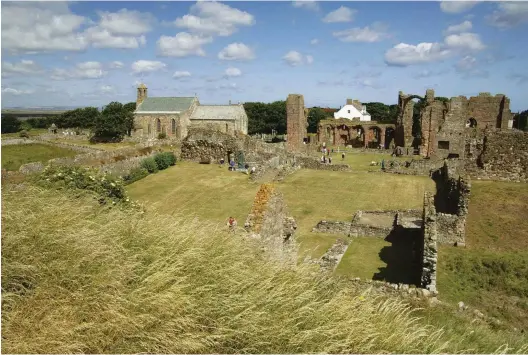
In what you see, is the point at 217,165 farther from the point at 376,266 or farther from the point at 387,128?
the point at 387,128

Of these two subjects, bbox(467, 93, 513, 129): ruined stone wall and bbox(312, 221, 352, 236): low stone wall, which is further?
bbox(467, 93, 513, 129): ruined stone wall

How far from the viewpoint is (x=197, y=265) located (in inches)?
229

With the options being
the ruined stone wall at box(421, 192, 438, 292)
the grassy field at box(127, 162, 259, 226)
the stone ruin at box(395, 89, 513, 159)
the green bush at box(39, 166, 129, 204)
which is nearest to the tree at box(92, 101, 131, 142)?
the grassy field at box(127, 162, 259, 226)

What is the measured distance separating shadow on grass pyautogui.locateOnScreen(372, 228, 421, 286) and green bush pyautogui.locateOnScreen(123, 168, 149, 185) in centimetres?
1692

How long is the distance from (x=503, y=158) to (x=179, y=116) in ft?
173

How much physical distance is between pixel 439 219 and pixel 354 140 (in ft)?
157

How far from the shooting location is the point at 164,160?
30.4 metres

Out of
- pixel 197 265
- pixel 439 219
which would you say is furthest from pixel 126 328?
pixel 439 219

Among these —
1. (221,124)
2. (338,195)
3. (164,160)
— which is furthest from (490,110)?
(164,160)

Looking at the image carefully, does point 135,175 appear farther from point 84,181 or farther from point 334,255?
point 334,255

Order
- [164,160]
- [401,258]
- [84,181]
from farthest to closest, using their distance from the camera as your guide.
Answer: [164,160], [401,258], [84,181]

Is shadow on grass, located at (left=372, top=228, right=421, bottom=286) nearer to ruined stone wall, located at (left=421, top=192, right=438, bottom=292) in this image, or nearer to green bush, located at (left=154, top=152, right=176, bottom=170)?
ruined stone wall, located at (left=421, top=192, right=438, bottom=292)

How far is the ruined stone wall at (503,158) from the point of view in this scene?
22203 millimetres

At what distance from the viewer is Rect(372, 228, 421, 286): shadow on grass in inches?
504
